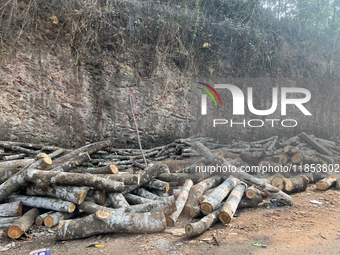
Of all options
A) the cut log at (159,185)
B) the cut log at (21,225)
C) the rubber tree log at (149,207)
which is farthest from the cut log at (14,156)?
the cut log at (159,185)

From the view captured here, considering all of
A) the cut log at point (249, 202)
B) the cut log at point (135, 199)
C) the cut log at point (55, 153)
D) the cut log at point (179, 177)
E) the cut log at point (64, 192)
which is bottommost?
the cut log at point (249, 202)

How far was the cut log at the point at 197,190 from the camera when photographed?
424 centimetres

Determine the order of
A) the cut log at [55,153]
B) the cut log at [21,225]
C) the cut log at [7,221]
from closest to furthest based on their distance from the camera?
1. the cut log at [21,225]
2. the cut log at [7,221]
3. the cut log at [55,153]

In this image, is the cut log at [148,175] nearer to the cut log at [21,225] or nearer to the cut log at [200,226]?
the cut log at [200,226]

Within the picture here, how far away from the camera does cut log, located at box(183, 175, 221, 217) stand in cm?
424

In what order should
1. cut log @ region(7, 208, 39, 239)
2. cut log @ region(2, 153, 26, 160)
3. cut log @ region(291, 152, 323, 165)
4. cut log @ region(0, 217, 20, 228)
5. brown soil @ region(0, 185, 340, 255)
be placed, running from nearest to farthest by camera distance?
brown soil @ region(0, 185, 340, 255) → cut log @ region(7, 208, 39, 239) → cut log @ region(0, 217, 20, 228) → cut log @ region(2, 153, 26, 160) → cut log @ region(291, 152, 323, 165)

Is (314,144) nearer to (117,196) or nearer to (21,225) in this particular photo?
(117,196)

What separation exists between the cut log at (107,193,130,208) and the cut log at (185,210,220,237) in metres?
1.28

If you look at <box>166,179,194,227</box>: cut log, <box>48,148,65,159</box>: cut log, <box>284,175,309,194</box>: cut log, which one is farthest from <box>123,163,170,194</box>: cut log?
<box>48,148,65,159</box>: cut log

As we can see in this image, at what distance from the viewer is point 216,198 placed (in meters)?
4.08

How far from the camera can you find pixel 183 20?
977 centimetres

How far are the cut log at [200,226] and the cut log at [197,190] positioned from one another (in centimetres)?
50

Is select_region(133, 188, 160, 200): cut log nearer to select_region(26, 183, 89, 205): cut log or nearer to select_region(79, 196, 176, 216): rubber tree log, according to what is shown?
select_region(79, 196, 176, 216): rubber tree log

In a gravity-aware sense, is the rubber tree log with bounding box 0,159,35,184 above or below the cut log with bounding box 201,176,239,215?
above
